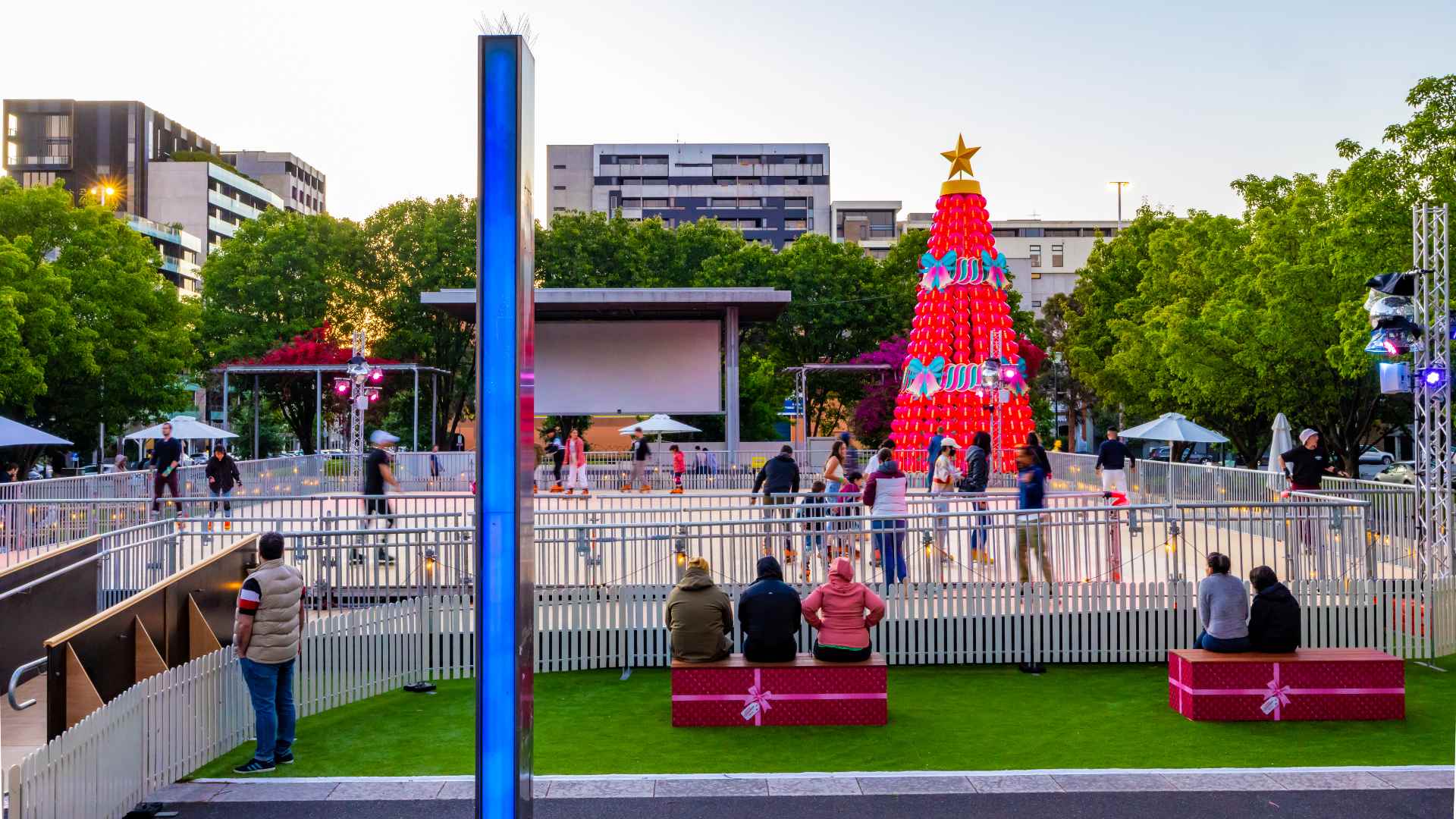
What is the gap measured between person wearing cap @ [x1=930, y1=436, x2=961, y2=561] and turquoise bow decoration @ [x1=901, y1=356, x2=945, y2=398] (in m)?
4.45

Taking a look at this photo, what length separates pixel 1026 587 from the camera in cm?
1160

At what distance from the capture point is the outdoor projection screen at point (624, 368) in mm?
40125

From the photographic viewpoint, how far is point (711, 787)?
7516 millimetres

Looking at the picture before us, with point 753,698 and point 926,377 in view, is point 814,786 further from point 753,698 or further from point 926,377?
point 926,377

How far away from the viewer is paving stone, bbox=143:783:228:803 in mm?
7504

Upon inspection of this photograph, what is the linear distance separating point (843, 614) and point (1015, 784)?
2.10 m

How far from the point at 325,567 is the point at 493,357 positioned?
27.0ft

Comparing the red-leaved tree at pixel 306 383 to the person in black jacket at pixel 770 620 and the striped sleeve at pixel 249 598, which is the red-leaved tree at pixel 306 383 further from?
the striped sleeve at pixel 249 598

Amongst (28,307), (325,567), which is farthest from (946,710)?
(28,307)

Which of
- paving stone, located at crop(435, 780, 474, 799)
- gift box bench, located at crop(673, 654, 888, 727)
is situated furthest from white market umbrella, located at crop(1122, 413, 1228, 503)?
paving stone, located at crop(435, 780, 474, 799)

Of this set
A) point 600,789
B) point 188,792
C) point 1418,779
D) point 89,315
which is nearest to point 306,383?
point 89,315

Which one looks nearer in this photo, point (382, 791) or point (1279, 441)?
point (382, 791)

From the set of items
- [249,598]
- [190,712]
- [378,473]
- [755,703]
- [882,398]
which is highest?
[882,398]

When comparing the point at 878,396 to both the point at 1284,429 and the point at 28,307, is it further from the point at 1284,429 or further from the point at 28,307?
the point at 28,307
